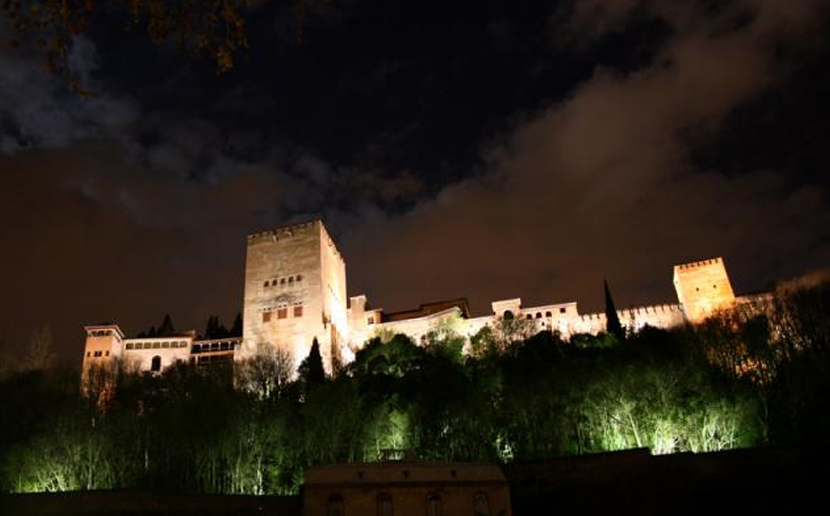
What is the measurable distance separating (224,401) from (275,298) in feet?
94.9

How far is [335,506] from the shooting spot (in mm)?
32969

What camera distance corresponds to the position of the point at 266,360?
61.4 m

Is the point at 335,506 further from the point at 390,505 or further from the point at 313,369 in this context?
the point at 313,369

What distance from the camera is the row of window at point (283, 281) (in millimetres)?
70812

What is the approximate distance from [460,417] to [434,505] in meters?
9.55

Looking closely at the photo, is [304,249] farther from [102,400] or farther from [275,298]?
[102,400]

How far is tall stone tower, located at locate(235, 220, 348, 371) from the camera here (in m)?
67.2

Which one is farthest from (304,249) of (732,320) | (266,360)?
(732,320)

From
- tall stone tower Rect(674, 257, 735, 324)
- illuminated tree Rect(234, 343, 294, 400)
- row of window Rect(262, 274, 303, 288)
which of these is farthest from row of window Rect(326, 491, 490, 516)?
tall stone tower Rect(674, 257, 735, 324)

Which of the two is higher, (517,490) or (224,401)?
(224,401)

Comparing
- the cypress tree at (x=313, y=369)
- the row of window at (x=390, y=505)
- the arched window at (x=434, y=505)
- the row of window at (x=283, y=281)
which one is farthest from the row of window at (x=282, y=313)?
the arched window at (x=434, y=505)

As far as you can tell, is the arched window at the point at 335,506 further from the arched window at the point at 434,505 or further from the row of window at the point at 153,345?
the row of window at the point at 153,345

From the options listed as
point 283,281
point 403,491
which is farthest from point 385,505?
point 283,281

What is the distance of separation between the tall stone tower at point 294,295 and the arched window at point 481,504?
33.8 meters
